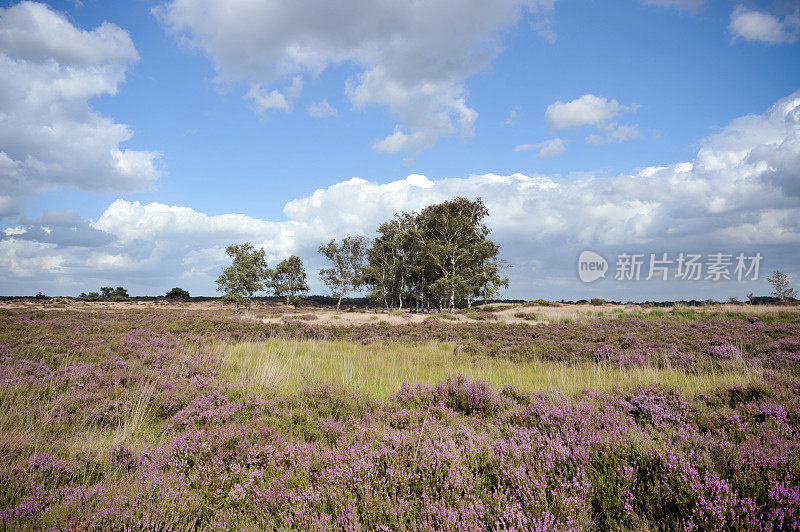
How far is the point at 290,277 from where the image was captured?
7156 centimetres

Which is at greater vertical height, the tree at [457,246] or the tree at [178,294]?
the tree at [457,246]

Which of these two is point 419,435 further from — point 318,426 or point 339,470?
point 318,426

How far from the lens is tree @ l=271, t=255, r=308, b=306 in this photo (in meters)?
69.8

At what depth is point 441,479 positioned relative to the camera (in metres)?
3.13

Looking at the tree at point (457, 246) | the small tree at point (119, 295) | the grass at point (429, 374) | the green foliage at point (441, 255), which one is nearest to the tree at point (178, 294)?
the small tree at point (119, 295)

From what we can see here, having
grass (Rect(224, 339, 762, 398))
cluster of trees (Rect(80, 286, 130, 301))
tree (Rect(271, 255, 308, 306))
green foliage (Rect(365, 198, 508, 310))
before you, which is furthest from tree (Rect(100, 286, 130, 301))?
grass (Rect(224, 339, 762, 398))

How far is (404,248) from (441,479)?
4990 centimetres

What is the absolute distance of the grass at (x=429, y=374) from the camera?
22.2 ft

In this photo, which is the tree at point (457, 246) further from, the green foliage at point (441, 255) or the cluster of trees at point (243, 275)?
the cluster of trees at point (243, 275)

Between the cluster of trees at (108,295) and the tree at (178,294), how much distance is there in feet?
26.8

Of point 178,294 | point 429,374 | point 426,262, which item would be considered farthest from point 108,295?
point 429,374

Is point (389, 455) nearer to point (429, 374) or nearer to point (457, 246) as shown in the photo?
point (429, 374)

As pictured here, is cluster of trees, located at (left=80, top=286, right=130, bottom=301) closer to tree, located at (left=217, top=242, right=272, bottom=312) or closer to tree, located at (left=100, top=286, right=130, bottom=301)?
tree, located at (left=100, top=286, right=130, bottom=301)

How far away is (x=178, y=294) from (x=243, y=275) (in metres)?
49.5
